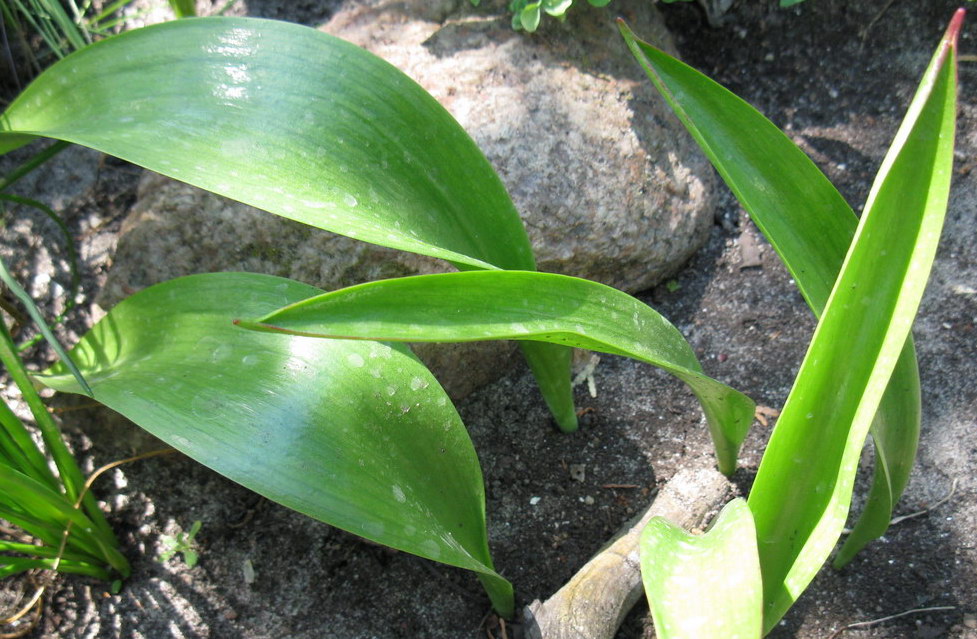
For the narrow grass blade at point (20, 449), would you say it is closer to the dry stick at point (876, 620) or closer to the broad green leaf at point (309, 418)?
the broad green leaf at point (309, 418)

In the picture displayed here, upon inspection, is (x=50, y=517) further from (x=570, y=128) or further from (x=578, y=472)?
(x=570, y=128)

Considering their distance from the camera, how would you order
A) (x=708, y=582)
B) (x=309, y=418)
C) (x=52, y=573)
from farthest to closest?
(x=52, y=573) → (x=309, y=418) → (x=708, y=582)

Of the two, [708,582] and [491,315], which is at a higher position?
[491,315]

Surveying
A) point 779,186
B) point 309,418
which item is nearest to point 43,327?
point 309,418

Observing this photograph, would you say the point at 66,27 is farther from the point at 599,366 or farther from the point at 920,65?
the point at 920,65

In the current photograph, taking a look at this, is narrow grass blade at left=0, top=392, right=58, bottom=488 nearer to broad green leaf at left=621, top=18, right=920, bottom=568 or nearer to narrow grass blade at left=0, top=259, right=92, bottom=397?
narrow grass blade at left=0, top=259, right=92, bottom=397
